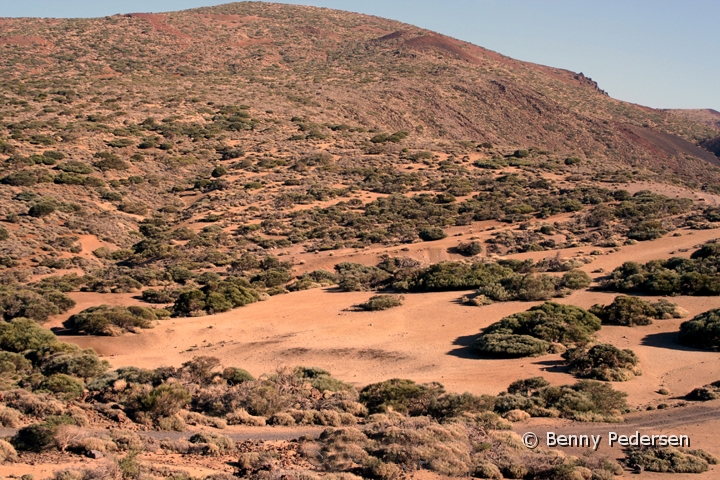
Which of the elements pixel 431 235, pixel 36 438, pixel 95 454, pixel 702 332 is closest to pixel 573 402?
pixel 702 332

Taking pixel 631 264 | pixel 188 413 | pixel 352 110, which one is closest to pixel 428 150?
pixel 352 110

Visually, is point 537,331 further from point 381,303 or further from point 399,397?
point 381,303

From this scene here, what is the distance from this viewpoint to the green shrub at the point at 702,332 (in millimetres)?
18734

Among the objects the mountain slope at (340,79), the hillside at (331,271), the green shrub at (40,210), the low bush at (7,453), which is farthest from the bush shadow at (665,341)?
the mountain slope at (340,79)

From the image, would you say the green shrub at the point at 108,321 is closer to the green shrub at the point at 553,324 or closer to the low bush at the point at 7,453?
the green shrub at the point at 553,324

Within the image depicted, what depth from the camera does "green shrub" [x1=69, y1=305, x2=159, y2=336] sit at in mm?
22344

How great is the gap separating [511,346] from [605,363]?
8.76ft

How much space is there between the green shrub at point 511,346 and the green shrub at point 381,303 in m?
5.64

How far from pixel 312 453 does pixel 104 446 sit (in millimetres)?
3408

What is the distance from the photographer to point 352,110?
73.6 metres

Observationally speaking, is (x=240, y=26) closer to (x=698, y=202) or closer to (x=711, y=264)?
(x=698, y=202)

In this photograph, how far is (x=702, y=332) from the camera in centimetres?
1894

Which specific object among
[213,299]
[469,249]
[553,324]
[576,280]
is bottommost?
[213,299]

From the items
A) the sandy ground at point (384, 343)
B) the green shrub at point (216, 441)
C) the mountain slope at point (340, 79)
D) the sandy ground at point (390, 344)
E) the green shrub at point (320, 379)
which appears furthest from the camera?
the mountain slope at point (340, 79)
